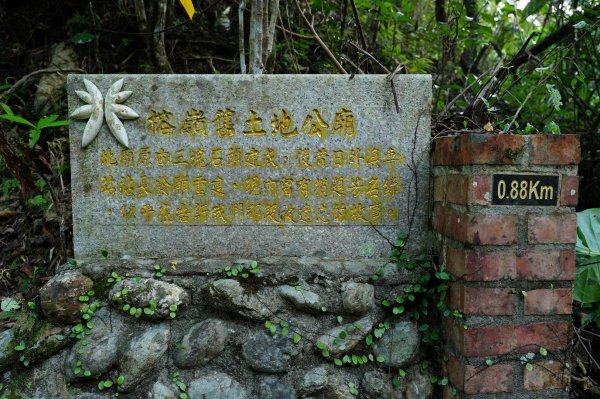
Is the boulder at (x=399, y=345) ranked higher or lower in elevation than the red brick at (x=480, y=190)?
lower

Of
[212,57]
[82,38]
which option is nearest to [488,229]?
[212,57]

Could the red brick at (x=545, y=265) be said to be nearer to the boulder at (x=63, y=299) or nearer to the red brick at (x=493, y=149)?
the red brick at (x=493, y=149)

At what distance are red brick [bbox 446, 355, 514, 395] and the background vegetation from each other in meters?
1.26

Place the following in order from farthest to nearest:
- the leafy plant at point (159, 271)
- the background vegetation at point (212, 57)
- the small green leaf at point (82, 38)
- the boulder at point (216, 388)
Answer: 1. the small green leaf at point (82, 38)
2. the background vegetation at point (212, 57)
3. the leafy plant at point (159, 271)
4. the boulder at point (216, 388)

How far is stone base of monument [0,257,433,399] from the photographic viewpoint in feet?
6.11

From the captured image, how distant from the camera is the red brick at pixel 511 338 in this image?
5.56ft

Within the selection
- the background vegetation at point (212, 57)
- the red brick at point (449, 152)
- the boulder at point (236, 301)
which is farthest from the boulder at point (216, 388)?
the red brick at point (449, 152)

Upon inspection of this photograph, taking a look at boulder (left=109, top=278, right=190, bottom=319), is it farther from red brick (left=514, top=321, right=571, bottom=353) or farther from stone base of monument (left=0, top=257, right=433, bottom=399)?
red brick (left=514, top=321, right=571, bottom=353)

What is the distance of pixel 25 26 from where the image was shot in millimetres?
3625

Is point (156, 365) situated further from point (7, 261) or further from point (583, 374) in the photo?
point (583, 374)

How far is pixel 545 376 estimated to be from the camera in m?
1.73

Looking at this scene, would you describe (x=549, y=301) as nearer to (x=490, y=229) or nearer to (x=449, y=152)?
(x=490, y=229)

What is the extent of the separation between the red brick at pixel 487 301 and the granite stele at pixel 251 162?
39 cm

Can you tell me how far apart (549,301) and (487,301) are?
24 centimetres
